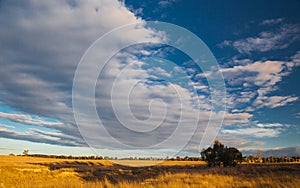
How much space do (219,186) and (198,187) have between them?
4.46 feet

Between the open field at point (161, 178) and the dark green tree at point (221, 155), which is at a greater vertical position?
the dark green tree at point (221, 155)

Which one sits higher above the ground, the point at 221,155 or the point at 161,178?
the point at 221,155

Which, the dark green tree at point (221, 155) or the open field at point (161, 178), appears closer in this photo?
the open field at point (161, 178)

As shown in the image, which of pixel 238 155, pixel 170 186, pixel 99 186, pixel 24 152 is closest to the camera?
pixel 170 186

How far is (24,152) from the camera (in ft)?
465

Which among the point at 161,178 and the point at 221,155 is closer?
the point at 161,178

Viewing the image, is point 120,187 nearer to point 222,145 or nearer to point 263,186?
point 263,186

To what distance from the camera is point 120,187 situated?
12211mm

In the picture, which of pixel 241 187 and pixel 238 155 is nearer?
pixel 241 187

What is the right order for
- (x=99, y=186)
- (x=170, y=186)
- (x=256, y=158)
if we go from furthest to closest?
1. (x=256, y=158)
2. (x=99, y=186)
3. (x=170, y=186)

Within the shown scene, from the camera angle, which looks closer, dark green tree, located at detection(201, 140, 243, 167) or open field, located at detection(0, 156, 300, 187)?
open field, located at detection(0, 156, 300, 187)

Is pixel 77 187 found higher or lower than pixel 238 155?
lower

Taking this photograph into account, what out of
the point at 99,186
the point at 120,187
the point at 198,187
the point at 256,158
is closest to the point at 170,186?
the point at 198,187

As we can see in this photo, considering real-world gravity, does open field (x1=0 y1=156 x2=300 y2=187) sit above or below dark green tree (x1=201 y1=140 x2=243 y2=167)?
below
